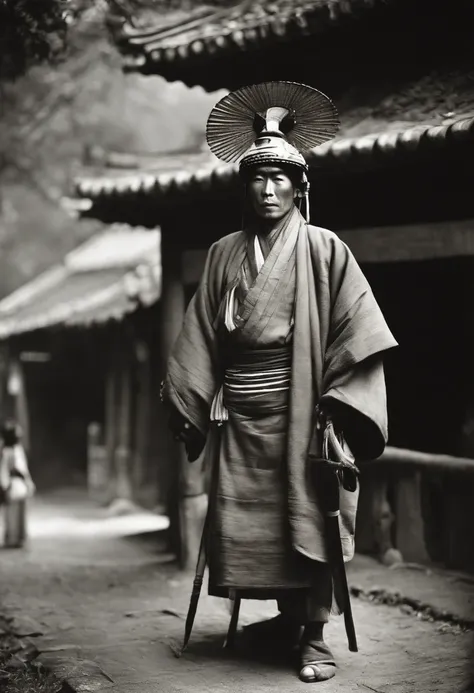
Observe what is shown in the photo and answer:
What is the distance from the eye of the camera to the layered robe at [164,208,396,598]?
13.9ft

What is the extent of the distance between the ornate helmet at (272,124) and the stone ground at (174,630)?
233 cm

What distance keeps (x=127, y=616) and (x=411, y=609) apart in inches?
73.9

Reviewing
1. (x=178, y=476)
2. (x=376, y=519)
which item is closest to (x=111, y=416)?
(x=178, y=476)

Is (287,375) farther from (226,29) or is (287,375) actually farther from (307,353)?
(226,29)

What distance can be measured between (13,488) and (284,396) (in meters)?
6.23

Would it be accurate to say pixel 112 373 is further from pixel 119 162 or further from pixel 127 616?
pixel 127 616

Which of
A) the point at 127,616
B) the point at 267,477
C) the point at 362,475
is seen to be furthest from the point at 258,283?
the point at 362,475

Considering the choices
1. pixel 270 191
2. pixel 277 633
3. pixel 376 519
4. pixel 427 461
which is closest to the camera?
pixel 270 191

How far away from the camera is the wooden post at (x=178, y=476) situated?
7264 mm

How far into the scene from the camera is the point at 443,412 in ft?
25.8

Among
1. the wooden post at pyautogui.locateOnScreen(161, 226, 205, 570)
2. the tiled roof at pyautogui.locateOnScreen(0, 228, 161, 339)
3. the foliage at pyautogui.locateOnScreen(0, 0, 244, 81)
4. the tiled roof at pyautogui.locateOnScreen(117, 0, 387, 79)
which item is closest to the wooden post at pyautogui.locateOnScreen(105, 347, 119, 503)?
the tiled roof at pyautogui.locateOnScreen(0, 228, 161, 339)

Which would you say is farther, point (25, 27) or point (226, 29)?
point (226, 29)

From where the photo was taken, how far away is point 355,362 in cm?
416

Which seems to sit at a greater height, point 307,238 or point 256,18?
point 256,18
